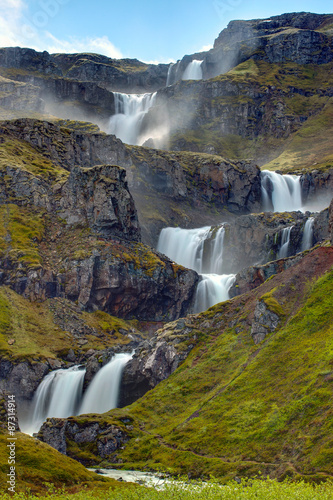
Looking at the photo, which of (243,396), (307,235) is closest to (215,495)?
(243,396)

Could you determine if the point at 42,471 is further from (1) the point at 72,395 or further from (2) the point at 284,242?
(2) the point at 284,242

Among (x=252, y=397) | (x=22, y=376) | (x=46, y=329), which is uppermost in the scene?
(x=252, y=397)

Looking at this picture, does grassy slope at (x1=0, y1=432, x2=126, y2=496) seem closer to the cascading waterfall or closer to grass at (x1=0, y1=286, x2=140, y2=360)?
the cascading waterfall

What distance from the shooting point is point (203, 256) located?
510ft

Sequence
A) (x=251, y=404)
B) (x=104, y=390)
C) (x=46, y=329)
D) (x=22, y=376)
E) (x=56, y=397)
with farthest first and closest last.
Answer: (x=46, y=329) < (x=22, y=376) < (x=56, y=397) < (x=104, y=390) < (x=251, y=404)

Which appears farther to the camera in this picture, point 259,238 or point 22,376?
point 259,238

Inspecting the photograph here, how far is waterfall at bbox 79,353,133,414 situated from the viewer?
88019 mm

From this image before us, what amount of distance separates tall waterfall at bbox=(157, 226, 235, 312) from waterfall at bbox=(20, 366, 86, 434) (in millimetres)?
49677

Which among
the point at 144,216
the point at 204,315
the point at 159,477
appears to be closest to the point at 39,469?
the point at 159,477

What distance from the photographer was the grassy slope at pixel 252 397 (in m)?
54.8

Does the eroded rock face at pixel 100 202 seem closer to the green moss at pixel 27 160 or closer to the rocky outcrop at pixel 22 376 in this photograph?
the green moss at pixel 27 160

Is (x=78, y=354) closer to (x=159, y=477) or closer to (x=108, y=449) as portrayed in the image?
(x=108, y=449)

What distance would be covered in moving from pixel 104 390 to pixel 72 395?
6273mm

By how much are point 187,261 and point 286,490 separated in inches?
4739
